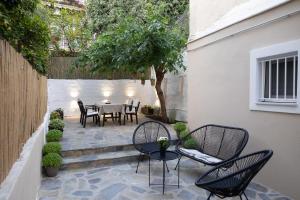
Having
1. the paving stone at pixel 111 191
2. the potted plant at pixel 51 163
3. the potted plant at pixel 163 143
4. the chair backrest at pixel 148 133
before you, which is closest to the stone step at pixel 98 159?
the potted plant at pixel 51 163

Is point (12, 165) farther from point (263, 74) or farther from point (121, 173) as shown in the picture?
point (263, 74)

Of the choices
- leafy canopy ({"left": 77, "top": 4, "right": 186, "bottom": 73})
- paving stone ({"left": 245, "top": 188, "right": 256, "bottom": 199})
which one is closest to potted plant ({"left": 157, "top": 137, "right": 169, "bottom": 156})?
paving stone ({"left": 245, "top": 188, "right": 256, "bottom": 199})

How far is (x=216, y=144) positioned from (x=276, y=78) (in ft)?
5.61

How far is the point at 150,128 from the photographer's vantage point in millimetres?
5691

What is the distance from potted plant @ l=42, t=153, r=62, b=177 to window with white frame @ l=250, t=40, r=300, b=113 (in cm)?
384

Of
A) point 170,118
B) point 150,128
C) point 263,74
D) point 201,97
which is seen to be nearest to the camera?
point 263,74

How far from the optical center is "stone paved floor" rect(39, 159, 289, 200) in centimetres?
406

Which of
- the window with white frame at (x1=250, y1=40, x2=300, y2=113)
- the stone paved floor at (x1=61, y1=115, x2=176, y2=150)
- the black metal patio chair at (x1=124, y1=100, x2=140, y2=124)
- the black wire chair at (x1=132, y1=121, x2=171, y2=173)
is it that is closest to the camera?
the window with white frame at (x1=250, y1=40, x2=300, y2=113)

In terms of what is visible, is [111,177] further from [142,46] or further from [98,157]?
[142,46]

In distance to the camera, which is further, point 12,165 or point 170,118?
→ point 170,118

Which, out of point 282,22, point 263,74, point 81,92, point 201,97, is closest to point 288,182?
point 263,74

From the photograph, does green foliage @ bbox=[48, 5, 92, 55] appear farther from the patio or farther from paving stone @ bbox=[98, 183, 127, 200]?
paving stone @ bbox=[98, 183, 127, 200]

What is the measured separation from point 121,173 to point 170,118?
19.4ft

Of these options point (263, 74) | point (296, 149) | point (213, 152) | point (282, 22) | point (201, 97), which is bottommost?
point (213, 152)
